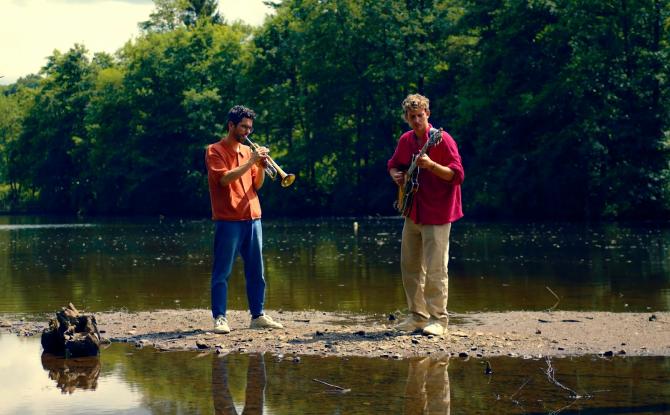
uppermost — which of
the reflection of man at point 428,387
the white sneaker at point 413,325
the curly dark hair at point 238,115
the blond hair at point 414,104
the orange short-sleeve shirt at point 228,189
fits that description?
the blond hair at point 414,104

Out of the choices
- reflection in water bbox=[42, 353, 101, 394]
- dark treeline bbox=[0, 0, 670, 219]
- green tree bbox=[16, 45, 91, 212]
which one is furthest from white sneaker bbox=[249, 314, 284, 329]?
green tree bbox=[16, 45, 91, 212]

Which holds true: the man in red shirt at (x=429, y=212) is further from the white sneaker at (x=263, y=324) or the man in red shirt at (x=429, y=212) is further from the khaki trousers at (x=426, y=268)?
the white sneaker at (x=263, y=324)

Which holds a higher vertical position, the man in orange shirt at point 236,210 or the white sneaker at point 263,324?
the man in orange shirt at point 236,210

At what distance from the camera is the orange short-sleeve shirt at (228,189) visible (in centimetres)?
1038

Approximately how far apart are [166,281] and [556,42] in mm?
33544

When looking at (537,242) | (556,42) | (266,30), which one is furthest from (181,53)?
(537,242)

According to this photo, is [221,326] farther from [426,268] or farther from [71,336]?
[426,268]

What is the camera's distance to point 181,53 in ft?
251

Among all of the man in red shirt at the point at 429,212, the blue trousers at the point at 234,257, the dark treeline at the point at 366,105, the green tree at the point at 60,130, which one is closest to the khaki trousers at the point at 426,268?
the man in red shirt at the point at 429,212

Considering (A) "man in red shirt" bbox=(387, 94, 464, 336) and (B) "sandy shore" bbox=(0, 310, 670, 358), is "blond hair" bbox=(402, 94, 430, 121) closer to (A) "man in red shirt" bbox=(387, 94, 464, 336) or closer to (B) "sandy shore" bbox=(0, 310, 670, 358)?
(A) "man in red shirt" bbox=(387, 94, 464, 336)

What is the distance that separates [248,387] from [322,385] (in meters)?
0.52

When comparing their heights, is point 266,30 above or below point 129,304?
above

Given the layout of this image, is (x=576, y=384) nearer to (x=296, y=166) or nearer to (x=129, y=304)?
(x=129, y=304)

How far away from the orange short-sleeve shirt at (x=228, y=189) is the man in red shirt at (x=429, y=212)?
1.46 meters
